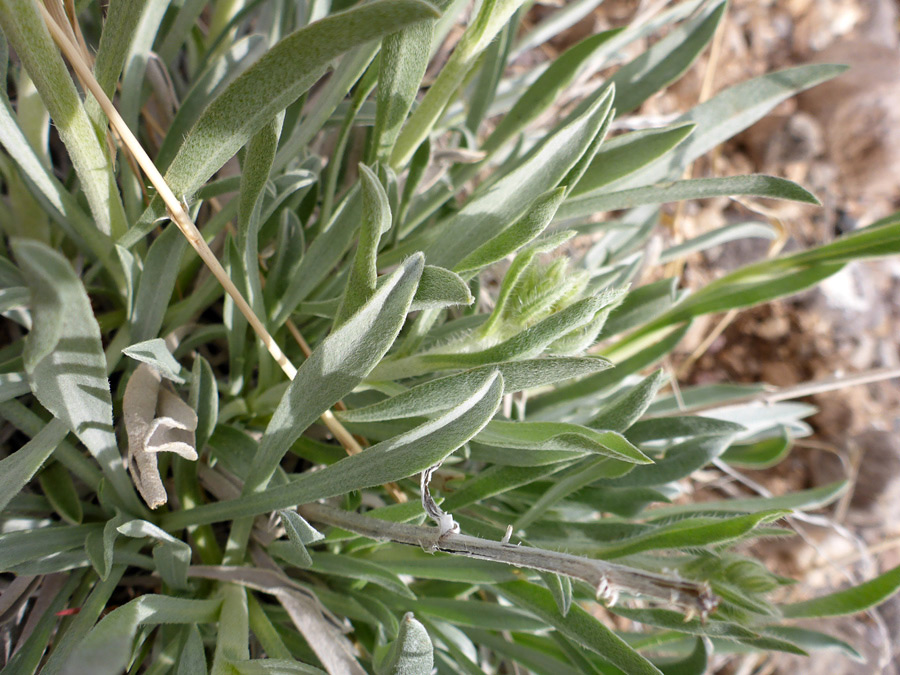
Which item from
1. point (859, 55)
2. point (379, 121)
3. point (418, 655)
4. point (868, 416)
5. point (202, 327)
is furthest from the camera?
point (859, 55)

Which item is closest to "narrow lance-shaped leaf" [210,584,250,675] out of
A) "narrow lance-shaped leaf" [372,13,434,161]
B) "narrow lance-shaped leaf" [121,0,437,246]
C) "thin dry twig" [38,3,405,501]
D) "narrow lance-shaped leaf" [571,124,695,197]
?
"thin dry twig" [38,3,405,501]

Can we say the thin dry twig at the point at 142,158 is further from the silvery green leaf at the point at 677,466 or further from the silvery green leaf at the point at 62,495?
the silvery green leaf at the point at 677,466

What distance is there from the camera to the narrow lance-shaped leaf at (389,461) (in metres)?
0.64

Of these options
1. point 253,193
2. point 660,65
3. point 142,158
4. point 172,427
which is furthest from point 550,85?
point 172,427

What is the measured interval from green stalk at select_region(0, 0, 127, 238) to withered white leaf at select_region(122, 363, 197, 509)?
0.67 feet

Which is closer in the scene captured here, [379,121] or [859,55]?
[379,121]

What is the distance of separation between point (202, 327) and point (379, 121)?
0.42 m

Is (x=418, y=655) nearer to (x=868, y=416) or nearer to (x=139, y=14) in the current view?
(x=139, y=14)

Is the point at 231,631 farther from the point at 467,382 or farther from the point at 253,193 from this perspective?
the point at 253,193

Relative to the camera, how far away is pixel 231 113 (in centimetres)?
64

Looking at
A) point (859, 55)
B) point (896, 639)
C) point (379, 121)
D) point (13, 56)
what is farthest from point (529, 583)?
point (859, 55)

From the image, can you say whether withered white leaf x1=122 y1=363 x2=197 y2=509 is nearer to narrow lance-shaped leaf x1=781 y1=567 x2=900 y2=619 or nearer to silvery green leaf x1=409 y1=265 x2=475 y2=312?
silvery green leaf x1=409 y1=265 x2=475 y2=312

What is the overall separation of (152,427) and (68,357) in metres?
0.10

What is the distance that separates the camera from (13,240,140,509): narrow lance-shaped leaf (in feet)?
1.60
